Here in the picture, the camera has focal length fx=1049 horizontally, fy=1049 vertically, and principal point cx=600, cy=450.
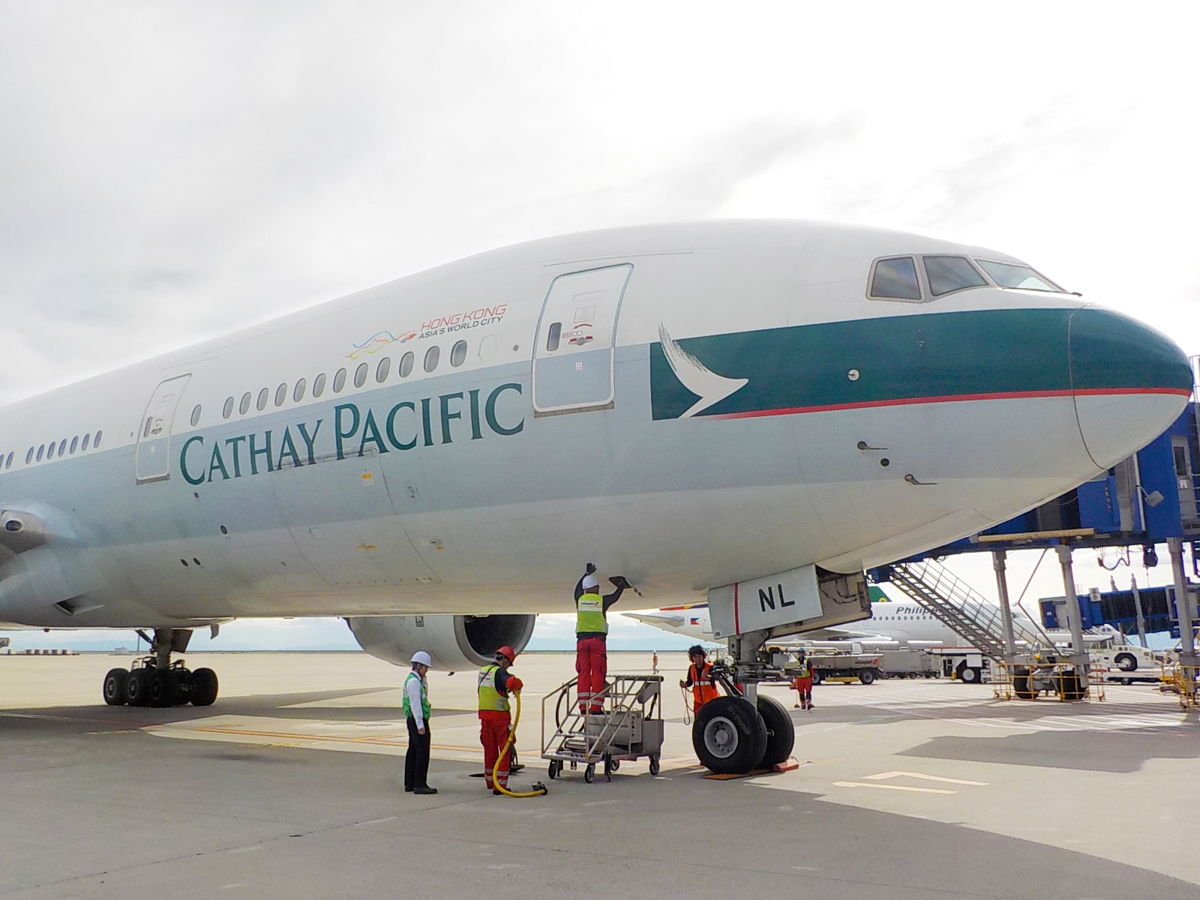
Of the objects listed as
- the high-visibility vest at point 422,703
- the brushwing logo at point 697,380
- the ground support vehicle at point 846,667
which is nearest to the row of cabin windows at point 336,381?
the brushwing logo at point 697,380

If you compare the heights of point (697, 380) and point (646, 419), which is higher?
point (697, 380)

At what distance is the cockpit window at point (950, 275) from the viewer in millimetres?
8016

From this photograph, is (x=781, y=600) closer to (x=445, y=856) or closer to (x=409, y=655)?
(x=445, y=856)

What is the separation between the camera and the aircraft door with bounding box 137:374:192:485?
40.1ft

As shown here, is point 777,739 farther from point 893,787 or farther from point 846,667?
point 846,667

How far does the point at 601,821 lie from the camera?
23.0ft

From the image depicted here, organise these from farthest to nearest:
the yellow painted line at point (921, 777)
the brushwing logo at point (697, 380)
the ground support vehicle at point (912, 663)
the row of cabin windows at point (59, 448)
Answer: the ground support vehicle at point (912, 663)
the row of cabin windows at point (59, 448)
the yellow painted line at point (921, 777)
the brushwing logo at point (697, 380)

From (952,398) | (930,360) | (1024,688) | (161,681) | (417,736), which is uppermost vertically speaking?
(930,360)

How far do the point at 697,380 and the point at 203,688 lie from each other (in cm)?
1388

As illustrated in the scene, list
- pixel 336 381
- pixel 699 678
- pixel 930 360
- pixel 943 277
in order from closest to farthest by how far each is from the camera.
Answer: pixel 930 360 → pixel 943 277 → pixel 336 381 → pixel 699 678

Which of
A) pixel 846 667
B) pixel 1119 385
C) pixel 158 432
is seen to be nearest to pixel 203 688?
pixel 158 432

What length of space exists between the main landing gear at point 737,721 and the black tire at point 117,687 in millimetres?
13118

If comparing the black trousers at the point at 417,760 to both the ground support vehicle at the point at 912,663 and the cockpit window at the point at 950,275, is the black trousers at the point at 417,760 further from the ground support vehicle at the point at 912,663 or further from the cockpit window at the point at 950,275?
the ground support vehicle at the point at 912,663

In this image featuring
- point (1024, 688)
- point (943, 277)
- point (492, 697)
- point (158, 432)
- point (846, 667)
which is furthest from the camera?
point (846, 667)
